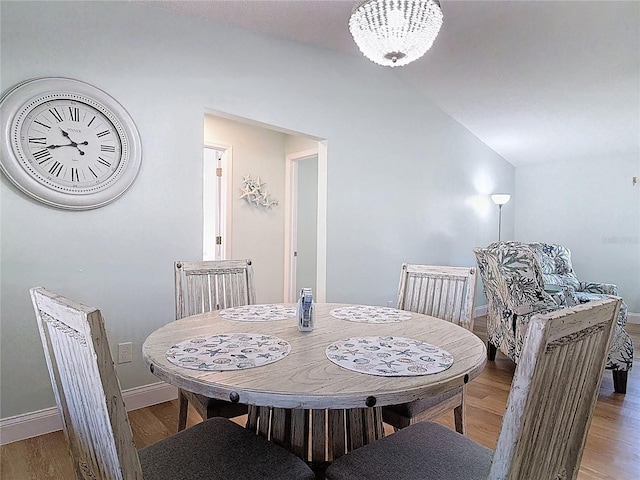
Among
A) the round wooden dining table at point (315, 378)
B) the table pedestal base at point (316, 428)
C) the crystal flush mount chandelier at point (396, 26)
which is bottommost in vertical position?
the table pedestal base at point (316, 428)

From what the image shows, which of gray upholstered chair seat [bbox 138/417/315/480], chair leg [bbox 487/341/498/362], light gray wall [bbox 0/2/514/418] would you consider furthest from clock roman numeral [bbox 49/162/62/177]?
chair leg [bbox 487/341/498/362]

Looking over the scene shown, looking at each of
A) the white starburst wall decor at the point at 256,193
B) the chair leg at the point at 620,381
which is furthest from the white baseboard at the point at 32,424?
the chair leg at the point at 620,381

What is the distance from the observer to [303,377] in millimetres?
987

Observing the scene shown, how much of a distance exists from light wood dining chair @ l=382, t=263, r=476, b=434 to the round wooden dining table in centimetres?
26

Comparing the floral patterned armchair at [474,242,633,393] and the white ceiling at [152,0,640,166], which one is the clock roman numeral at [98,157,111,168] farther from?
the floral patterned armchair at [474,242,633,393]

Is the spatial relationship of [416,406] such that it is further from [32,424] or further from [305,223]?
[305,223]

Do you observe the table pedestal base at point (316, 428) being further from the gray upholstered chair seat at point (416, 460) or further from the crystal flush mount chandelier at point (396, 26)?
the crystal flush mount chandelier at point (396, 26)

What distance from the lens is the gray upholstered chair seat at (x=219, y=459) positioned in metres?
1.01

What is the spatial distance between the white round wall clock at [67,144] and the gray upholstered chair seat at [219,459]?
1.56 metres

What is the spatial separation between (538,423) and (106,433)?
85 cm

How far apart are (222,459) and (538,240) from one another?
19.1ft

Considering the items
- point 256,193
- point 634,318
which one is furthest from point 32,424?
point 634,318

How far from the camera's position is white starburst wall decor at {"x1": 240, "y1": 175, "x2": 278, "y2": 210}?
13.9 ft

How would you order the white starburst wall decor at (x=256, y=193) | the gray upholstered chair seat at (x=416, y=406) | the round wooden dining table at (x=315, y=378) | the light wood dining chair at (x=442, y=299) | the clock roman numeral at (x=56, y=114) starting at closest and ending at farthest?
the round wooden dining table at (x=315, y=378) → the gray upholstered chair seat at (x=416, y=406) → the light wood dining chair at (x=442, y=299) → the clock roman numeral at (x=56, y=114) → the white starburst wall decor at (x=256, y=193)
